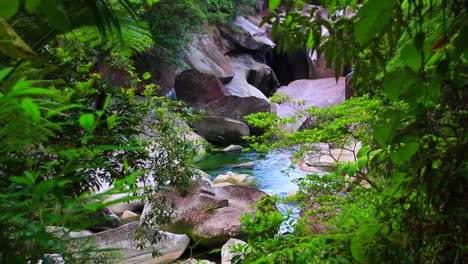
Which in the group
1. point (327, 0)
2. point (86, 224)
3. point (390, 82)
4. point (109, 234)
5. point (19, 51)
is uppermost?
point (327, 0)

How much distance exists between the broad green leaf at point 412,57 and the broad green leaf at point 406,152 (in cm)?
20

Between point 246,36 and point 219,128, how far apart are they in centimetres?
754

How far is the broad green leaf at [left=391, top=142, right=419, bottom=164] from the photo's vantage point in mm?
893

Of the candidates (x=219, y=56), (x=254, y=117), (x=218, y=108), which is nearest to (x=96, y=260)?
(x=254, y=117)

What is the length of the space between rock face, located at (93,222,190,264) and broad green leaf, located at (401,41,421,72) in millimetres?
3890

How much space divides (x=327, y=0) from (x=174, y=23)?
462 inches

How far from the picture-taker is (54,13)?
0.60 metres

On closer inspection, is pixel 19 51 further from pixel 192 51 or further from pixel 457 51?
pixel 192 51

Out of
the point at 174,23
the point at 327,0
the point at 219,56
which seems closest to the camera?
the point at 327,0

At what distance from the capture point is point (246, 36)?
18891mm

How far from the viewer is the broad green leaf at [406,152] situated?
2.93 feet

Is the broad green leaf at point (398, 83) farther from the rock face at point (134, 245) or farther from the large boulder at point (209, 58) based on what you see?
the large boulder at point (209, 58)

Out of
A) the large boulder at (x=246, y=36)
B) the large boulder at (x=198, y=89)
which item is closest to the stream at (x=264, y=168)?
the large boulder at (x=198, y=89)

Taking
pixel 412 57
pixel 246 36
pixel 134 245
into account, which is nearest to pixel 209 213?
pixel 134 245
